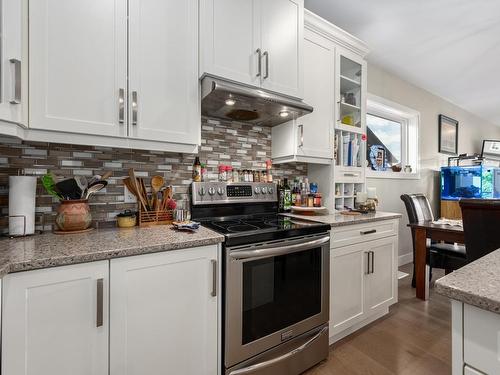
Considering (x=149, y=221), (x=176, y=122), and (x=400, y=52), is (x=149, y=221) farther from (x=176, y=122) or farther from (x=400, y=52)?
(x=400, y=52)

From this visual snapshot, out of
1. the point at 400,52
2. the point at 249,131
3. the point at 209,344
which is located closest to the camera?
the point at 209,344

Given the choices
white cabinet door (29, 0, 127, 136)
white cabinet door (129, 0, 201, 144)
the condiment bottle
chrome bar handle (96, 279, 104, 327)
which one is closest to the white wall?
the condiment bottle

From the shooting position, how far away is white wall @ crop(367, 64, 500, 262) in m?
3.27

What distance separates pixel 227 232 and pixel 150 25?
120 cm

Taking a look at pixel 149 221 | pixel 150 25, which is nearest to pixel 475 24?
pixel 150 25

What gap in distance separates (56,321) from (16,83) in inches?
37.7

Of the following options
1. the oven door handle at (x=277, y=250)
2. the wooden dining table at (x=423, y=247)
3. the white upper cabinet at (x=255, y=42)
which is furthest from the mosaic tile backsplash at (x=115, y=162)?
the wooden dining table at (x=423, y=247)

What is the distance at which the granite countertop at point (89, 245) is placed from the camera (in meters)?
0.92

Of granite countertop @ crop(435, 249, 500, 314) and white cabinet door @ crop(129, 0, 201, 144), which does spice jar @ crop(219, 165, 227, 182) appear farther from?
granite countertop @ crop(435, 249, 500, 314)

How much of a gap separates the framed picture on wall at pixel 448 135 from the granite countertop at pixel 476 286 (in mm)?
4390

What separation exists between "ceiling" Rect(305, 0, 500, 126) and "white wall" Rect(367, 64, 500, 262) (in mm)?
147

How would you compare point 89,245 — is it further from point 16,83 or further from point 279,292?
point 279,292

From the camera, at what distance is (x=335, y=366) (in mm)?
1644

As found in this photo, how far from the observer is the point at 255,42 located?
5.65 feet
